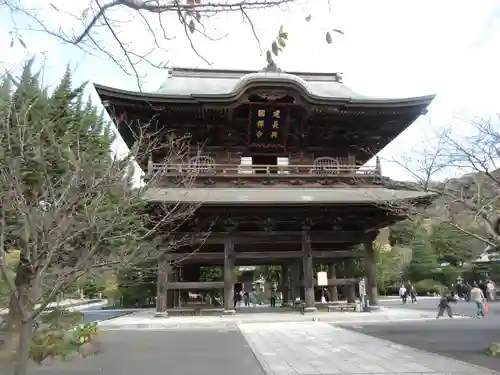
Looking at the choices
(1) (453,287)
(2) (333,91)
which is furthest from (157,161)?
(1) (453,287)

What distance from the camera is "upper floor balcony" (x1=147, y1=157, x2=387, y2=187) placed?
652 inches

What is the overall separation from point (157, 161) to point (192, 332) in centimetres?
801

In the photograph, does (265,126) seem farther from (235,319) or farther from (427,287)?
(427,287)

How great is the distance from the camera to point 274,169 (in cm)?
1762

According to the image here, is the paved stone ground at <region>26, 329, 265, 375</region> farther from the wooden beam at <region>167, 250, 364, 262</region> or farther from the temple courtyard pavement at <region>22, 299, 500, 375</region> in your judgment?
the wooden beam at <region>167, 250, 364, 262</region>

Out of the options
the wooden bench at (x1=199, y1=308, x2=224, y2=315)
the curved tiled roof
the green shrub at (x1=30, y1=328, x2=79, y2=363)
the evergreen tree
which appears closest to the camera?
the green shrub at (x1=30, y1=328, x2=79, y2=363)

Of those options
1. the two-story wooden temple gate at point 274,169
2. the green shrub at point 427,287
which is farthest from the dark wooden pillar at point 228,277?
the green shrub at point 427,287

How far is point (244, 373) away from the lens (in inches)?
289

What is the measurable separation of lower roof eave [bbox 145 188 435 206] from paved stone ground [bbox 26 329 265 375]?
4.55 m

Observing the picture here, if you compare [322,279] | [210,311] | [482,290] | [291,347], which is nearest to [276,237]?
[322,279]

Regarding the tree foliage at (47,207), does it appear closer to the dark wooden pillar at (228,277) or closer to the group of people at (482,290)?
the dark wooden pillar at (228,277)

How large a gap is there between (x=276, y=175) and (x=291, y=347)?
8114 mm

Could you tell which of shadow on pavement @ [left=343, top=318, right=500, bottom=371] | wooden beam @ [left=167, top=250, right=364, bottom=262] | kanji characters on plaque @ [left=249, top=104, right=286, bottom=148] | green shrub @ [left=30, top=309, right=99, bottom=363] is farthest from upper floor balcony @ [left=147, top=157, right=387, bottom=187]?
green shrub @ [left=30, top=309, right=99, bottom=363]

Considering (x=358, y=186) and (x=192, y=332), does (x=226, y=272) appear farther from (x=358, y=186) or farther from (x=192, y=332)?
(x=358, y=186)
